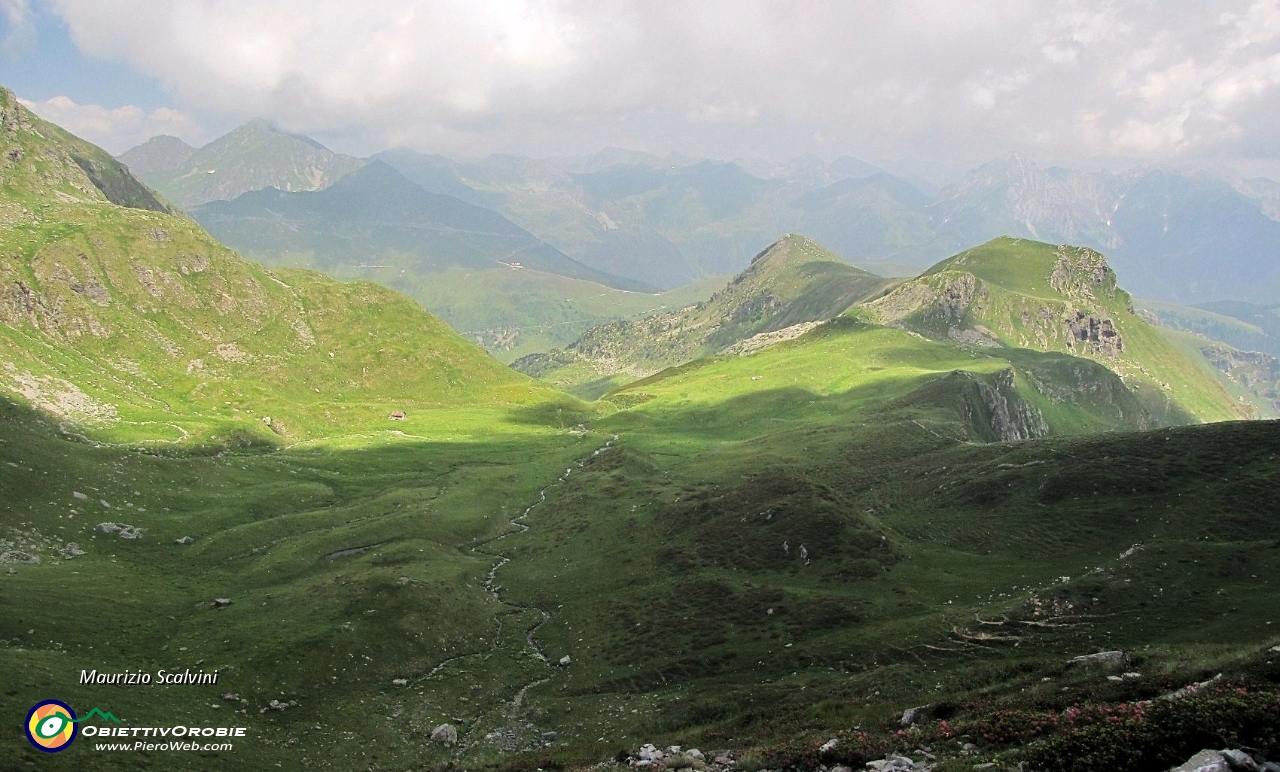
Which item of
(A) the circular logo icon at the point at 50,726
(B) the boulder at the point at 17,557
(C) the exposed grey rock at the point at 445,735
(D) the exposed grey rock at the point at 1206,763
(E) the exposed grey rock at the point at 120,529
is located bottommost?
(C) the exposed grey rock at the point at 445,735

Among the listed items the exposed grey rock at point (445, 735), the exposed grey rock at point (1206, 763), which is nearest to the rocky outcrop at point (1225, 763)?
the exposed grey rock at point (1206, 763)

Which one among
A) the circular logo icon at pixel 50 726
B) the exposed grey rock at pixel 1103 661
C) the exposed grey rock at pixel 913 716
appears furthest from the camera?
the circular logo icon at pixel 50 726

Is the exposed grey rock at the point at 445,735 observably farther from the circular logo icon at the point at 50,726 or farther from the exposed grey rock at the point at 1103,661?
the exposed grey rock at the point at 1103,661

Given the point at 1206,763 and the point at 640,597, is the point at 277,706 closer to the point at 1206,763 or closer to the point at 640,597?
the point at 640,597

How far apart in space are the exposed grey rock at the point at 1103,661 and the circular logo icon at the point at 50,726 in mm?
51138

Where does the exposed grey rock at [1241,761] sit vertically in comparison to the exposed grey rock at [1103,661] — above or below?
above

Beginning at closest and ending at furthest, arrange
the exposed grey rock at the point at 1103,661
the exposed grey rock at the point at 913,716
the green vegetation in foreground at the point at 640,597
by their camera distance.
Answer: the exposed grey rock at the point at 913,716 → the exposed grey rock at the point at 1103,661 → the green vegetation in foreground at the point at 640,597

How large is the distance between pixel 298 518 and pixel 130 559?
25952mm

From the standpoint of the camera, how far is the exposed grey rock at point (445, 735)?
49500mm

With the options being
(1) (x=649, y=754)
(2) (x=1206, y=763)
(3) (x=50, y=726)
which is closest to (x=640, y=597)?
(1) (x=649, y=754)

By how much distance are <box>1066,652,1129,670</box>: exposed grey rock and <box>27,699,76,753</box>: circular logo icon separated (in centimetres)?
5114

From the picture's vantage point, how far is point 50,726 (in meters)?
38.9

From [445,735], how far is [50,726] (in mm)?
21596

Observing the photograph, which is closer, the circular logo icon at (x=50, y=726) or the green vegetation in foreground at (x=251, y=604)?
the circular logo icon at (x=50, y=726)
